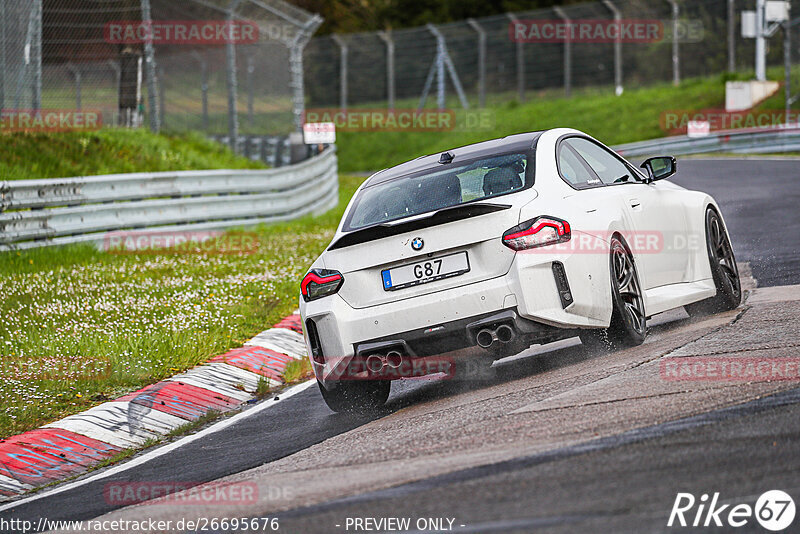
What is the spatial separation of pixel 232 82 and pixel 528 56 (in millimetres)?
21632

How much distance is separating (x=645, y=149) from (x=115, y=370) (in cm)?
2551

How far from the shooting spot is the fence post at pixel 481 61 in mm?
41062

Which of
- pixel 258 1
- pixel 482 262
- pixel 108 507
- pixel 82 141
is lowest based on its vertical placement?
pixel 108 507

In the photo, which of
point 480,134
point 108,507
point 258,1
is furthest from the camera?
point 480,134

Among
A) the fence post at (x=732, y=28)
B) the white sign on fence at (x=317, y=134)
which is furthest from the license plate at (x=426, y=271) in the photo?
the fence post at (x=732, y=28)

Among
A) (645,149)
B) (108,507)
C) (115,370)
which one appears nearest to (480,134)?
(645,149)

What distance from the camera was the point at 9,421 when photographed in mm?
7430

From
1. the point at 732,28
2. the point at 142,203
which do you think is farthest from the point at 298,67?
the point at 732,28

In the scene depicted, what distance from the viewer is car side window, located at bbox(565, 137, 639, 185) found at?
320 inches

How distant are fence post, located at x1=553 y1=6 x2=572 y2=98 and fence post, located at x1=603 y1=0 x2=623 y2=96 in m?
1.36

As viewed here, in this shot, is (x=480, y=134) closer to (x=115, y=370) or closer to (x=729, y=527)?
(x=115, y=370)

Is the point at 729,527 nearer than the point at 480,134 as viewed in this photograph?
Yes

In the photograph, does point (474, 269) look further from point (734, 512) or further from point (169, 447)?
point (734, 512)

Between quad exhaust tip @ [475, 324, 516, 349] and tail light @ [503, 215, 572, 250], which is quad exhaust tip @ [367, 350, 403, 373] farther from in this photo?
tail light @ [503, 215, 572, 250]
